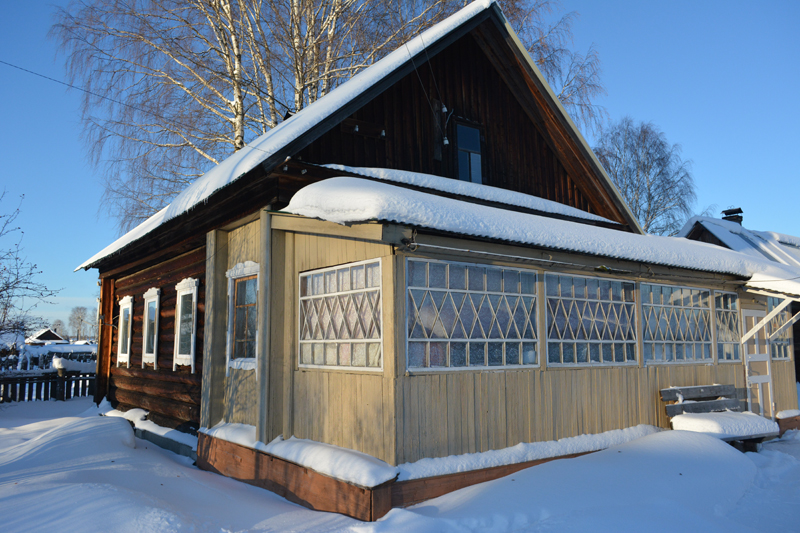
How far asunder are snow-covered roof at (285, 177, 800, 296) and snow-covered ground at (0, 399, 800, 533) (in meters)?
2.42

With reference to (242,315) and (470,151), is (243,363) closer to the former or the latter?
(242,315)

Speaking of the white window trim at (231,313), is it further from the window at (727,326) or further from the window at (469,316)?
the window at (727,326)

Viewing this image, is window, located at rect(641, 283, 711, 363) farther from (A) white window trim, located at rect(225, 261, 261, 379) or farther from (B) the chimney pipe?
(B) the chimney pipe

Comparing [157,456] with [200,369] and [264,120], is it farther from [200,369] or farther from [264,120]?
[264,120]

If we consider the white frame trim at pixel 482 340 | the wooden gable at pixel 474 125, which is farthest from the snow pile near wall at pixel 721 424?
the wooden gable at pixel 474 125

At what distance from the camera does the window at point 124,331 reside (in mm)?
11875

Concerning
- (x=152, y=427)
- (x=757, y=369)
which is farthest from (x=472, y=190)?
(x=152, y=427)

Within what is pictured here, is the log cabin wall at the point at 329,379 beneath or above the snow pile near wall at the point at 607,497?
above

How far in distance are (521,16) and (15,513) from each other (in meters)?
15.7

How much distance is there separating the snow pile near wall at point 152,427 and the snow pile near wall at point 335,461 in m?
2.72

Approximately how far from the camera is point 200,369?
860 centimetres

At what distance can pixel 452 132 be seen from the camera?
8.80 metres

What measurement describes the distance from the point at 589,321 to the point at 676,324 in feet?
6.85

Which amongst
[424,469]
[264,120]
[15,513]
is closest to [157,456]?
[15,513]
